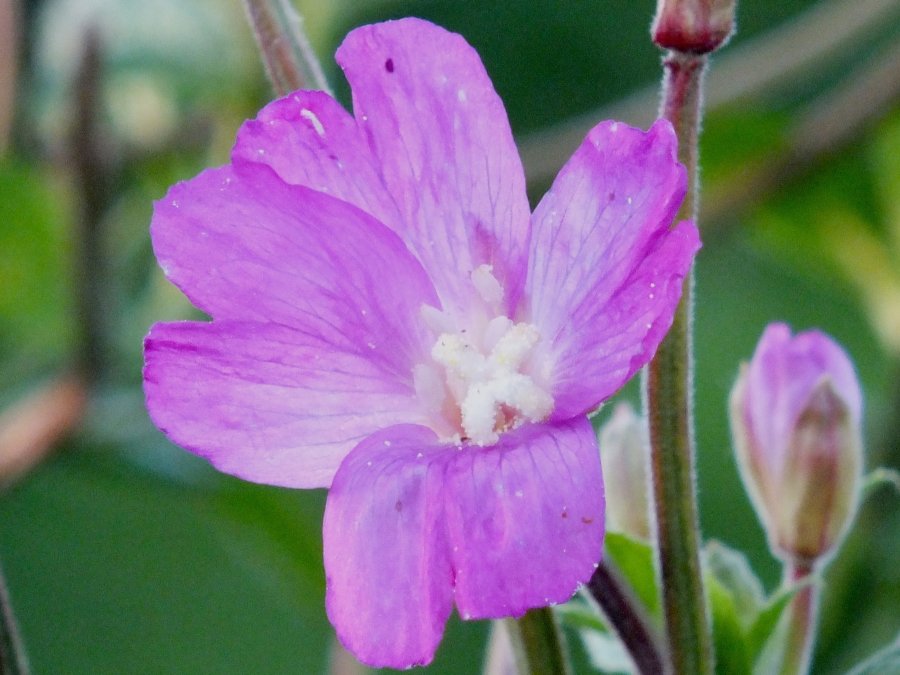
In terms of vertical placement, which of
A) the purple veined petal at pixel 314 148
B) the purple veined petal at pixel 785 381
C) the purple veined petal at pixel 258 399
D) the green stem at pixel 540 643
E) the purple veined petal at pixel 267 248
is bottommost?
the purple veined petal at pixel 785 381

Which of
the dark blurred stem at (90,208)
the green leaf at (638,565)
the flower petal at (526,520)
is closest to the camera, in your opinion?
the flower petal at (526,520)

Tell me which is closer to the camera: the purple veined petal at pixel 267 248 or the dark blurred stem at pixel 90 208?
the purple veined petal at pixel 267 248

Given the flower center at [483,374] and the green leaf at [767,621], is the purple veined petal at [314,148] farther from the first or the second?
the green leaf at [767,621]

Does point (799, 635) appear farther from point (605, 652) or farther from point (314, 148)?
point (314, 148)

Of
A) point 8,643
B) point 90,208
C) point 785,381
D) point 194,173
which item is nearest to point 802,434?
point 785,381

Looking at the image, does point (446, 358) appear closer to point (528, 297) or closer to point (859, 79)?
point (528, 297)

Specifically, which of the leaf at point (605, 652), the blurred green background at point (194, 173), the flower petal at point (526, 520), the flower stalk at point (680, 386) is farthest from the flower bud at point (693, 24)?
the blurred green background at point (194, 173)

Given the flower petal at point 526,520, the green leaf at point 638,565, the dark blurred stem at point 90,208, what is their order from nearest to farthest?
the flower petal at point 526,520
the green leaf at point 638,565
the dark blurred stem at point 90,208
